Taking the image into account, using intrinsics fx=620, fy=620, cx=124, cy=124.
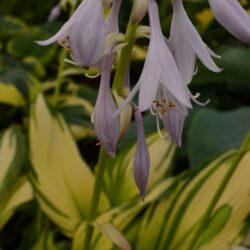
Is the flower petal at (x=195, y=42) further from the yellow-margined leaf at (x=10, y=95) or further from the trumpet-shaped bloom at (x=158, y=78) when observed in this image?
the yellow-margined leaf at (x=10, y=95)

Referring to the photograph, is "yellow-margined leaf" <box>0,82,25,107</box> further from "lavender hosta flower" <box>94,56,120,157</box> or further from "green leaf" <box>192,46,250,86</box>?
"lavender hosta flower" <box>94,56,120,157</box>

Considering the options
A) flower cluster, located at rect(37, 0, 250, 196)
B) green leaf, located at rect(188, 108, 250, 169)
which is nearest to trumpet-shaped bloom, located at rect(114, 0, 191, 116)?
flower cluster, located at rect(37, 0, 250, 196)

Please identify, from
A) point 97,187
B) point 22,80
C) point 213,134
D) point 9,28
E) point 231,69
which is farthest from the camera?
point 9,28

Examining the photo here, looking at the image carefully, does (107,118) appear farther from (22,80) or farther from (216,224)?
(22,80)

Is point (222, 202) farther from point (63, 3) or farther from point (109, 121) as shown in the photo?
point (63, 3)

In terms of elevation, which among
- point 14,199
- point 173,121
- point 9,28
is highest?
point 173,121

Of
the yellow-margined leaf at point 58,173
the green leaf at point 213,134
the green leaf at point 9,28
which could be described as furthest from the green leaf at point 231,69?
the green leaf at point 9,28

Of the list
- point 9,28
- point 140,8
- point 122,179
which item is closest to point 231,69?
point 122,179
